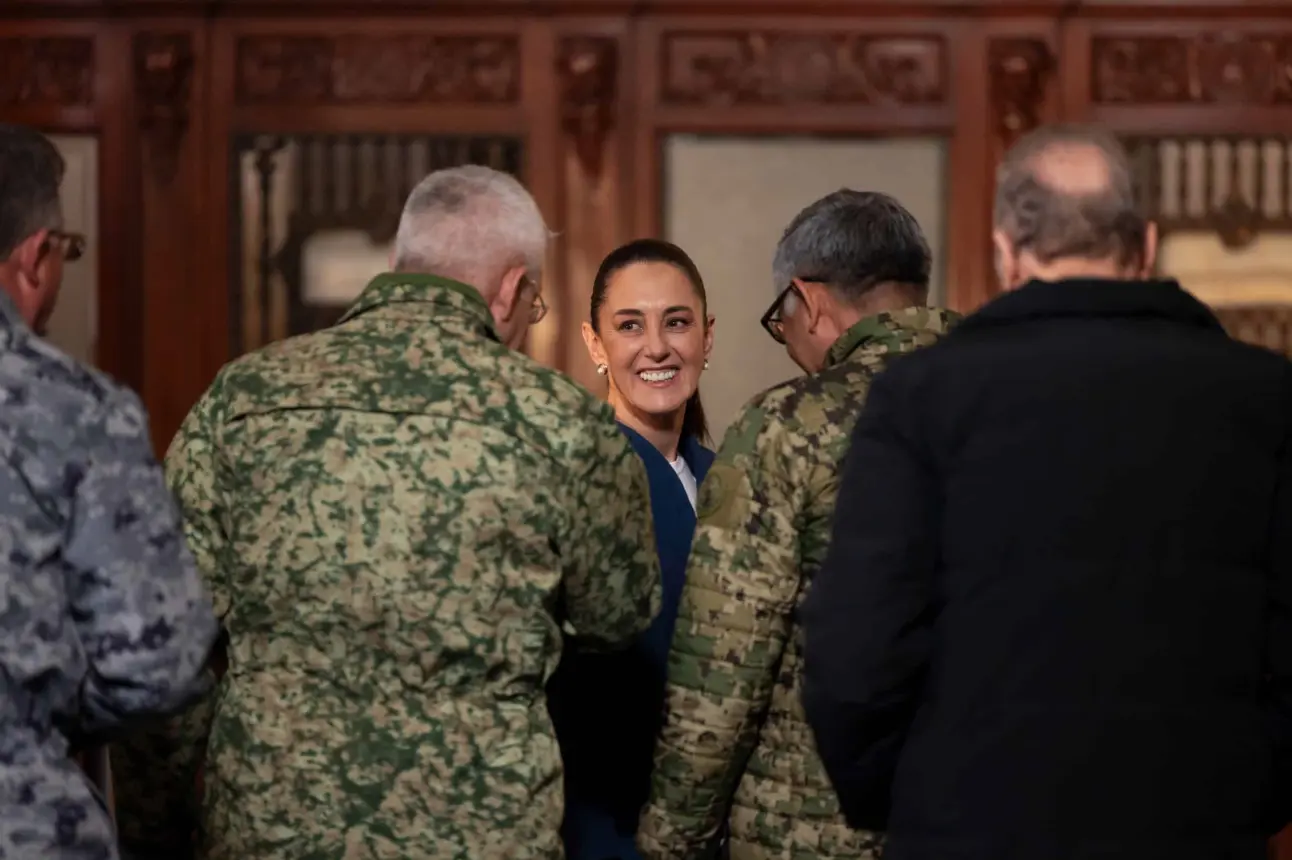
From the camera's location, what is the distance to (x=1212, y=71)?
436 cm

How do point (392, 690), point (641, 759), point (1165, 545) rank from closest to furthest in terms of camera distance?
point (1165, 545), point (392, 690), point (641, 759)

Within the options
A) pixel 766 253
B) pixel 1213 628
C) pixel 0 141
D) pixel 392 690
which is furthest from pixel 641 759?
pixel 766 253

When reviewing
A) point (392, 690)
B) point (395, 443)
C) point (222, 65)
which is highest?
point (222, 65)

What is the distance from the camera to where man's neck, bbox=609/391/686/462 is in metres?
2.55

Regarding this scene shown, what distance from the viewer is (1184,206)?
4.36 meters

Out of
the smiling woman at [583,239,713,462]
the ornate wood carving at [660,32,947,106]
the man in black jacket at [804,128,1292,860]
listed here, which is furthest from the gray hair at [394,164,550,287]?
the ornate wood carving at [660,32,947,106]

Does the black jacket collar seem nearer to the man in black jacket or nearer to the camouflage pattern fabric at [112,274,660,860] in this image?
the man in black jacket

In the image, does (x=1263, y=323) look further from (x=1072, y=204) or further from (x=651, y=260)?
(x=1072, y=204)

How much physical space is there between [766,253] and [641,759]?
89.3 inches

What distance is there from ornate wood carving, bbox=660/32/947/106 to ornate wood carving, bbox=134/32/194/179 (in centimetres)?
116

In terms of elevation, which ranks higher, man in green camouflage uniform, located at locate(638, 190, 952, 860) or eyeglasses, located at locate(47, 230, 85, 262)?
eyeglasses, located at locate(47, 230, 85, 262)

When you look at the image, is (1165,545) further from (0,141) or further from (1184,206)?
(1184,206)

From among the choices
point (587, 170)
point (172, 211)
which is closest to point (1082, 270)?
point (587, 170)

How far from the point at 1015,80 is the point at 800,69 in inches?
20.7
